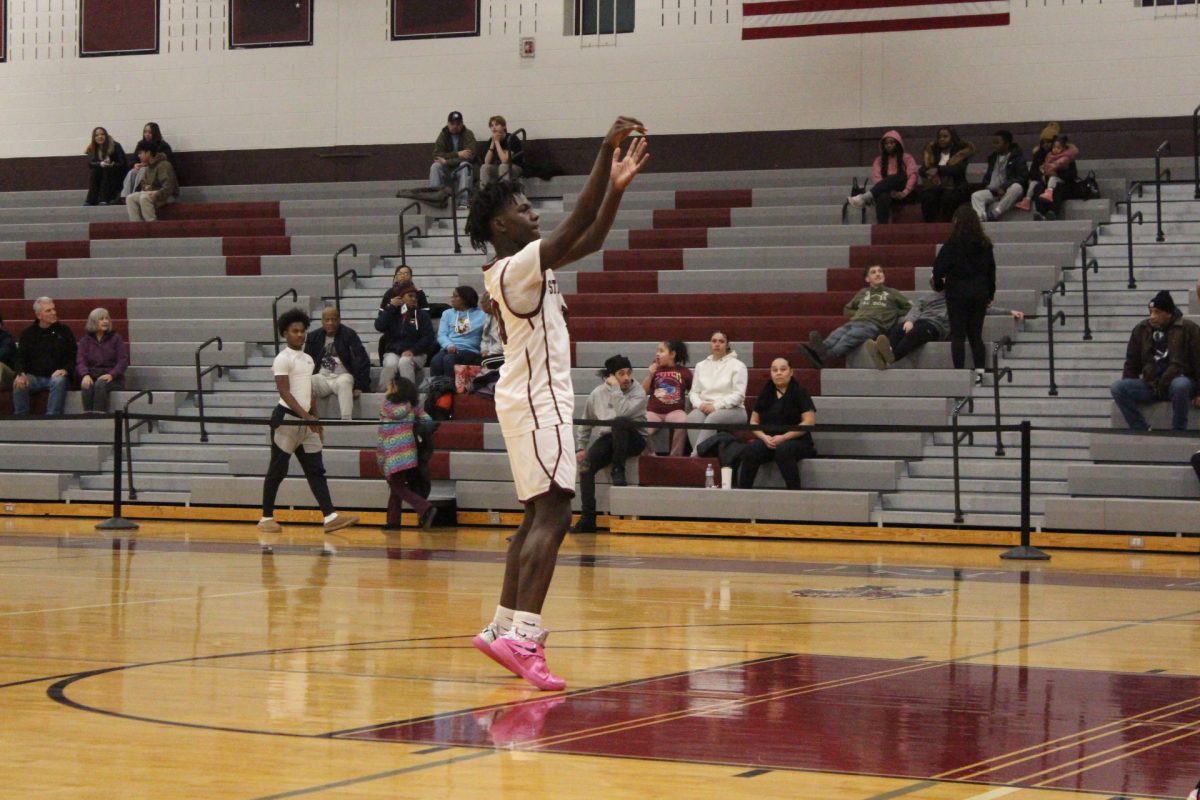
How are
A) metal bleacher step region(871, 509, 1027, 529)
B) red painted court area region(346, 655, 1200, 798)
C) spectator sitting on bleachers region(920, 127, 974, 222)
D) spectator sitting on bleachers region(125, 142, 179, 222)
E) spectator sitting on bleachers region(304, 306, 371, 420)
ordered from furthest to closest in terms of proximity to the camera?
spectator sitting on bleachers region(125, 142, 179, 222) → spectator sitting on bleachers region(920, 127, 974, 222) → spectator sitting on bleachers region(304, 306, 371, 420) → metal bleacher step region(871, 509, 1027, 529) → red painted court area region(346, 655, 1200, 798)

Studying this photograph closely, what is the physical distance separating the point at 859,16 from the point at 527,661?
46.9 ft

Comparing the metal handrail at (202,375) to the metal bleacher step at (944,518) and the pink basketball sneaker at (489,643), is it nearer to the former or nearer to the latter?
the metal bleacher step at (944,518)

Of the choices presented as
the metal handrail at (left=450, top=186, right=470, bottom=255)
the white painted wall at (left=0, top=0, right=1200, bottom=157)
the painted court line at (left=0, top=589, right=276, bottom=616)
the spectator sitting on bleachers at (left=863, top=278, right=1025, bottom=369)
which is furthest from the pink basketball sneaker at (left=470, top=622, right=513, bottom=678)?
the white painted wall at (left=0, top=0, right=1200, bottom=157)

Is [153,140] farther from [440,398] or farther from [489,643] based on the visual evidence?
[489,643]

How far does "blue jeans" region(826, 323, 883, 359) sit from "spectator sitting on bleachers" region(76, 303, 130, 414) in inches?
302

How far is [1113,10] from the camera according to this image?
19.9 meters

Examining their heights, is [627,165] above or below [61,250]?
below

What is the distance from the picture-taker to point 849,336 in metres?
16.2

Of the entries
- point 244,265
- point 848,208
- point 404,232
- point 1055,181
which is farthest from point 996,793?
point 244,265

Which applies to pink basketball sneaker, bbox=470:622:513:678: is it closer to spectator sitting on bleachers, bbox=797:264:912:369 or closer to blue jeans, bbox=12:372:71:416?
spectator sitting on bleachers, bbox=797:264:912:369

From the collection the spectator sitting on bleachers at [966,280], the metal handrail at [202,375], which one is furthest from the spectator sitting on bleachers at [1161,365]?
the metal handrail at [202,375]

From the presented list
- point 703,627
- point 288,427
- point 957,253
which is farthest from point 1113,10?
point 703,627

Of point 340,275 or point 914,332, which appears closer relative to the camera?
point 914,332

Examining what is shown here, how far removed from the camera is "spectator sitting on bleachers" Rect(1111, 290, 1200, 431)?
14375 mm
